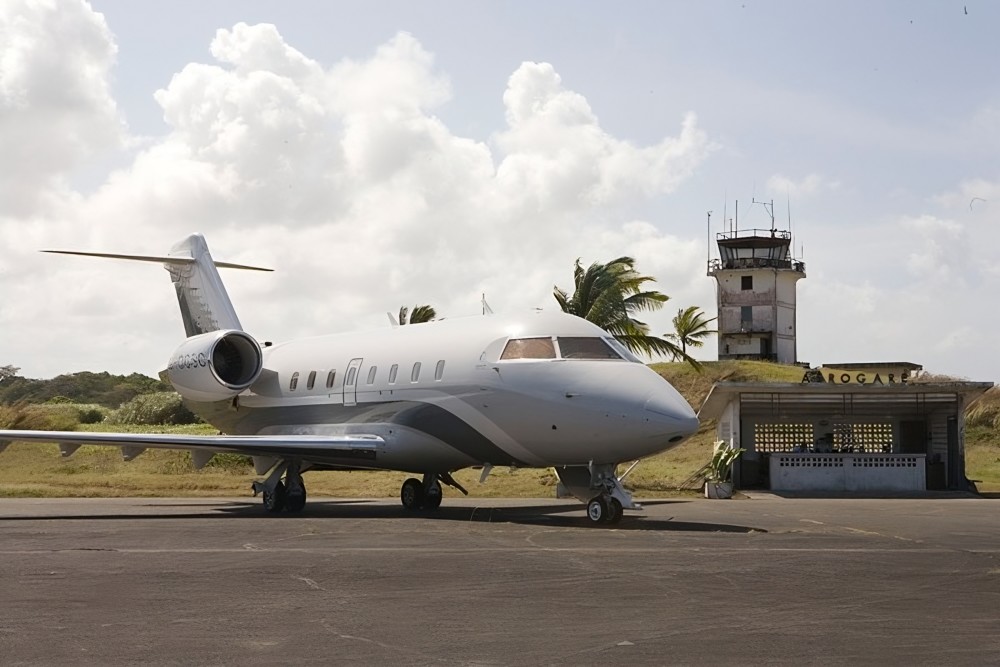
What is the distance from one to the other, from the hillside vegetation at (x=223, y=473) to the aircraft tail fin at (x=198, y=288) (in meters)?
4.67

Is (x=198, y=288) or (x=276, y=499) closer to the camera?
(x=276, y=499)

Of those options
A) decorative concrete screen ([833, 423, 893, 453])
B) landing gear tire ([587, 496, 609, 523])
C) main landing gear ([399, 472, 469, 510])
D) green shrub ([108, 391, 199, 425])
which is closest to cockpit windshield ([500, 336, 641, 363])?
landing gear tire ([587, 496, 609, 523])

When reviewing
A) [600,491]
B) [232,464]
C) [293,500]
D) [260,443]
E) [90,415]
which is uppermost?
[90,415]

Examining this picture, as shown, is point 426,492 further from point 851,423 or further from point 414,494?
point 851,423

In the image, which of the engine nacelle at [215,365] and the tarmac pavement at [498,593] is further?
the engine nacelle at [215,365]

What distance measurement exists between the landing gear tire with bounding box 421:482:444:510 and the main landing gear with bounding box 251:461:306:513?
2.38 meters

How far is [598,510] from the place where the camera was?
60.5ft

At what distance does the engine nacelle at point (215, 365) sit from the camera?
83.9ft

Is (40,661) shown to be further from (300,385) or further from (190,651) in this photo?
(300,385)

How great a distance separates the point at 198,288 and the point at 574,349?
13.2 metres

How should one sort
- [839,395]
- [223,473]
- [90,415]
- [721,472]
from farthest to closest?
[90,415], [223,473], [839,395], [721,472]

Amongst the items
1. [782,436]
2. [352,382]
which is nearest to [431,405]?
[352,382]

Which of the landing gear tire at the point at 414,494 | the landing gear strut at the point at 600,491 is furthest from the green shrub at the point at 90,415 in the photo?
the landing gear strut at the point at 600,491

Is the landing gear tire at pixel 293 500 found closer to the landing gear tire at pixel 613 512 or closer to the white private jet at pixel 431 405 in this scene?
the white private jet at pixel 431 405
